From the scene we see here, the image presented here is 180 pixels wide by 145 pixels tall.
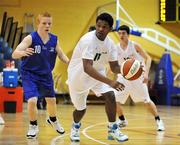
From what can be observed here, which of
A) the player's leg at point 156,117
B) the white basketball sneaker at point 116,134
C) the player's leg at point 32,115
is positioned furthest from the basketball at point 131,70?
the player's leg at point 156,117

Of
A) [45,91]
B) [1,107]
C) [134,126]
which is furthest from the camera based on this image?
[1,107]

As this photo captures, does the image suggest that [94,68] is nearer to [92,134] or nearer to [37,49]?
[37,49]

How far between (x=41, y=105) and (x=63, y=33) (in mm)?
3929

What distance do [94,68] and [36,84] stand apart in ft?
3.23

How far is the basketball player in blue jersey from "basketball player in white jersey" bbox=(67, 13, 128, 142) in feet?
1.79

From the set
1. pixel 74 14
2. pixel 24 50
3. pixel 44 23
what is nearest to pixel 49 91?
pixel 24 50

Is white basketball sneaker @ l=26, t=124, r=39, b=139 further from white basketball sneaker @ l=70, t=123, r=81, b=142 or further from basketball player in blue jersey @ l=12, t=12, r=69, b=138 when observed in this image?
white basketball sneaker @ l=70, t=123, r=81, b=142

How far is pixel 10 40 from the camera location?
1491 centimetres

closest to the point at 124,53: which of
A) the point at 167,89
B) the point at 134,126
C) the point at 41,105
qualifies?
the point at 134,126

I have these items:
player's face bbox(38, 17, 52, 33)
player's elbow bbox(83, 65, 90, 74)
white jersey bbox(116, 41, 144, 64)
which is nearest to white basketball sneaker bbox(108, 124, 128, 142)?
player's elbow bbox(83, 65, 90, 74)

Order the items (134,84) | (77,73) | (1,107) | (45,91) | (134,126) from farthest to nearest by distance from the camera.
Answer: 1. (1,107)
2. (134,126)
3. (134,84)
4. (45,91)
5. (77,73)

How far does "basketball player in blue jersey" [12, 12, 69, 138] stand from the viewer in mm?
5905

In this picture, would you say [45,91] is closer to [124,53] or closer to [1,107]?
[124,53]

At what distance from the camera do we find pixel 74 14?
15328 millimetres
